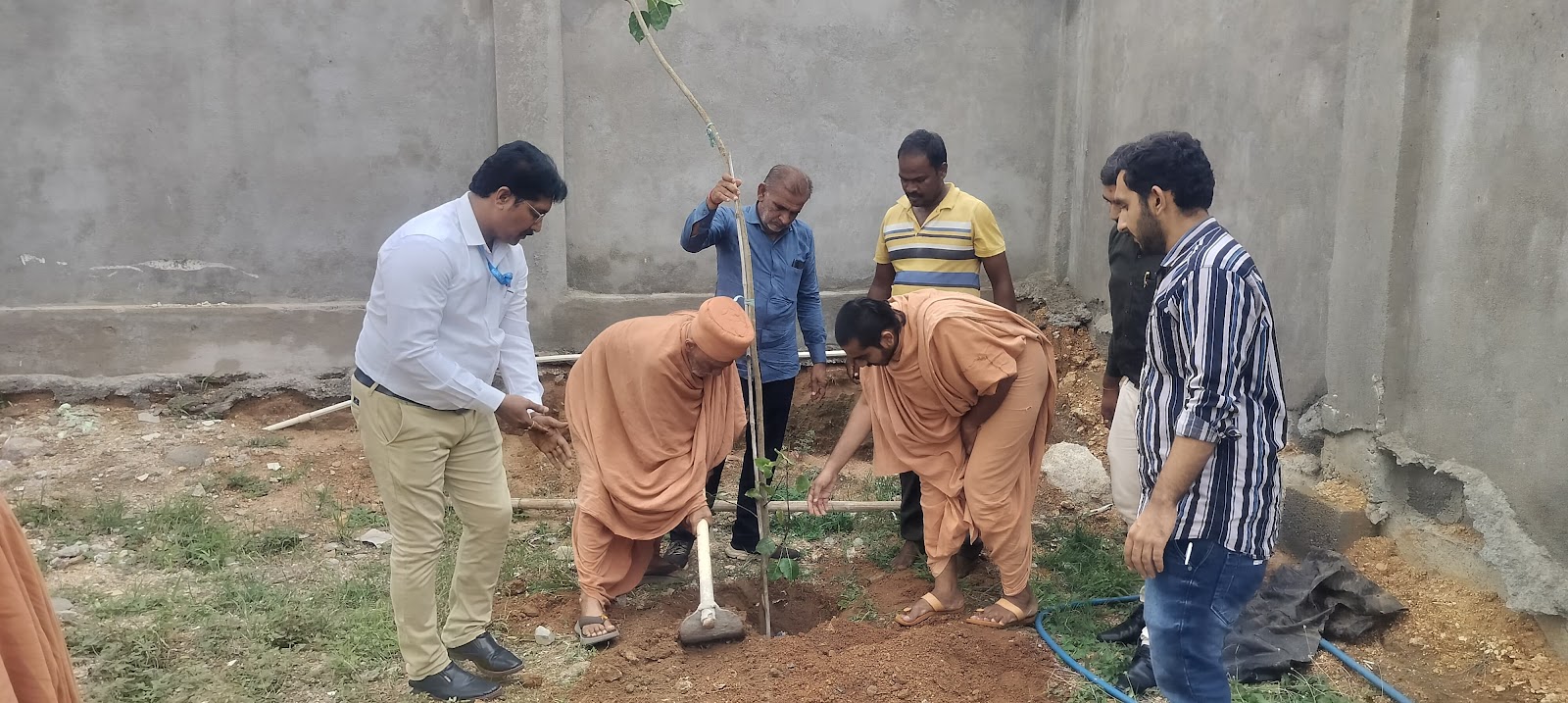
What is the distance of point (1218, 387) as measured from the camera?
2.04 meters

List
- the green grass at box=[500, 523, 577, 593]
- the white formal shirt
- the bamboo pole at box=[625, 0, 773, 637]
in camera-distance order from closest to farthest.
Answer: the white formal shirt → the bamboo pole at box=[625, 0, 773, 637] → the green grass at box=[500, 523, 577, 593]

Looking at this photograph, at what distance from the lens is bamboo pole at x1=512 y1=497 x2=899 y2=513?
15.8ft

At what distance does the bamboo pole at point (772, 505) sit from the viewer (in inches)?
190

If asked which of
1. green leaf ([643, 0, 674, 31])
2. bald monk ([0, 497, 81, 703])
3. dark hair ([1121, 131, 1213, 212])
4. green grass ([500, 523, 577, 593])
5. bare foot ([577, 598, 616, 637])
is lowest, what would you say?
green grass ([500, 523, 577, 593])

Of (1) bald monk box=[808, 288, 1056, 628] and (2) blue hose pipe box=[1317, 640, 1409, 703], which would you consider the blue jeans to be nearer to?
(2) blue hose pipe box=[1317, 640, 1409, 703]

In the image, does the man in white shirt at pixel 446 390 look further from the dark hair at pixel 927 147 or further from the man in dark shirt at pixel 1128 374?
the man in dark shirt at pixel 1128 374

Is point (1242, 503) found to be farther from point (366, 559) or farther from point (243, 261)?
point (243, 261)

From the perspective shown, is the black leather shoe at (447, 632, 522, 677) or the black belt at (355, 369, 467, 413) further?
the black leather shoe at (447, 632, 522, 677)

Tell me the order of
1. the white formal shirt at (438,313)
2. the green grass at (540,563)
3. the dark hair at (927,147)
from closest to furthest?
the white formal shirt at (438,313) < the green grass at (540,563) < the dark hair at (927,147)

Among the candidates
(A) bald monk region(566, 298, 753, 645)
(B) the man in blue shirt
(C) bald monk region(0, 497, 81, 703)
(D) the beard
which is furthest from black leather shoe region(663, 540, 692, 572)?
(C) bald monk region(0, 497, 81, 703)

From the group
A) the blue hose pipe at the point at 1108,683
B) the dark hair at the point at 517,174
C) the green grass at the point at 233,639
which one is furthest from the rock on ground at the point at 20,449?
the blue hose pipe at the point at 1108,683

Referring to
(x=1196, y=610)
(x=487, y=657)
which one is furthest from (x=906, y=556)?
(x=1196, y=610)

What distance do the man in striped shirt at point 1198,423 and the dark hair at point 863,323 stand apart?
1.28 meters

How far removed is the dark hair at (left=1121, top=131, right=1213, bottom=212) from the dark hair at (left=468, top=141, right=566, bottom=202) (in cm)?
164
